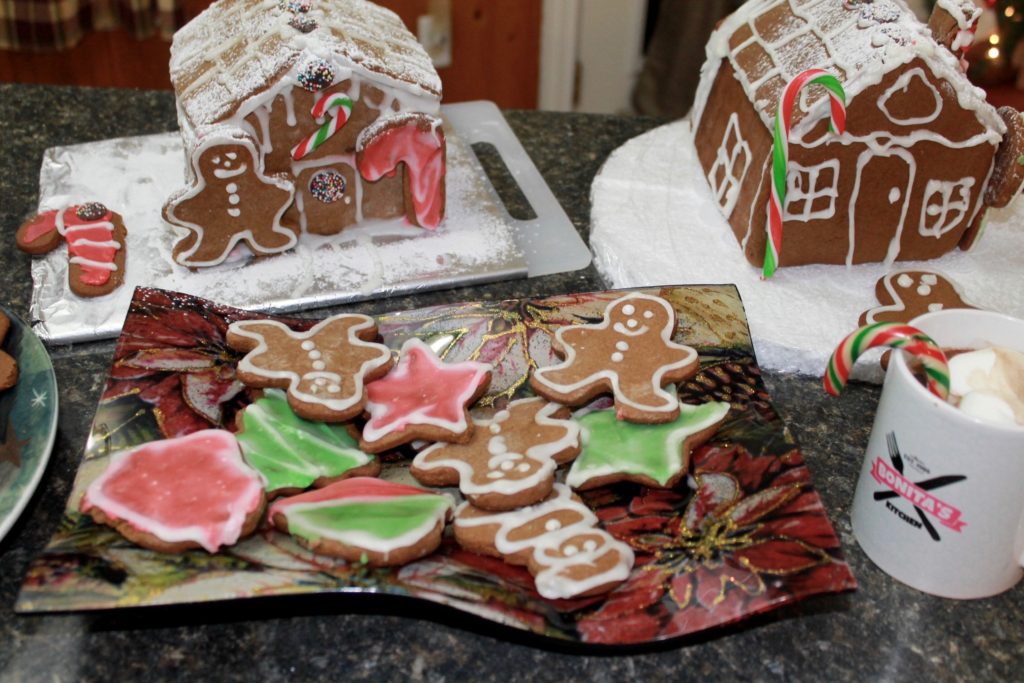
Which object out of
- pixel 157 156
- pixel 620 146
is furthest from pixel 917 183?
pixel 157 156

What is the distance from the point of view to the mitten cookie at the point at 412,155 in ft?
4.06

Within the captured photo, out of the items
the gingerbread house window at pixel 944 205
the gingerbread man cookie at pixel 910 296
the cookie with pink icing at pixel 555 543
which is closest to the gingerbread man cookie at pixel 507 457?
the cookie with pink icing at pixel 555 543

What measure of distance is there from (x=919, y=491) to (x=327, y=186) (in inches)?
31.4

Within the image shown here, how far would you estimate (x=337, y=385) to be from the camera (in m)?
0.95

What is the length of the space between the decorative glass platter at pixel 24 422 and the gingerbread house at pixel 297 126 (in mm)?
260

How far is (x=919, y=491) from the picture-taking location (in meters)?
0.83

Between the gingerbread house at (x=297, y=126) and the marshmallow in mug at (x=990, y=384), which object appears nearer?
the marshmallow in mug at (x=990, y=384)

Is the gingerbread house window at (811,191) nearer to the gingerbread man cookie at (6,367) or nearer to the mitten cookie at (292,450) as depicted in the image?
the mitten cookie at (292,450)

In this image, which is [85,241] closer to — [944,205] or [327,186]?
[327,186]

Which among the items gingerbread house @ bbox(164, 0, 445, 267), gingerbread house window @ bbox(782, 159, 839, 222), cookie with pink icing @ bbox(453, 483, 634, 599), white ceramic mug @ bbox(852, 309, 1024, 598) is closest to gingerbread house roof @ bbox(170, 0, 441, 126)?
gingerbread house @ bbox(164, 0, 445, 267)

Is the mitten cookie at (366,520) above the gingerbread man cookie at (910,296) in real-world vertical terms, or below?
above

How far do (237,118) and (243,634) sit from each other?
621 millimetres

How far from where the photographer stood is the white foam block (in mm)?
1174

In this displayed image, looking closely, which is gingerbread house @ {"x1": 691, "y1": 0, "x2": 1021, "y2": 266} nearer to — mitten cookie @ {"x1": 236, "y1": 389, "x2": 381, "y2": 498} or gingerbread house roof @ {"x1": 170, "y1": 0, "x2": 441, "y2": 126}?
gingerbread house roof @ {"x1": 170, "y1": 0, "x2": 441, "y2": 126}
